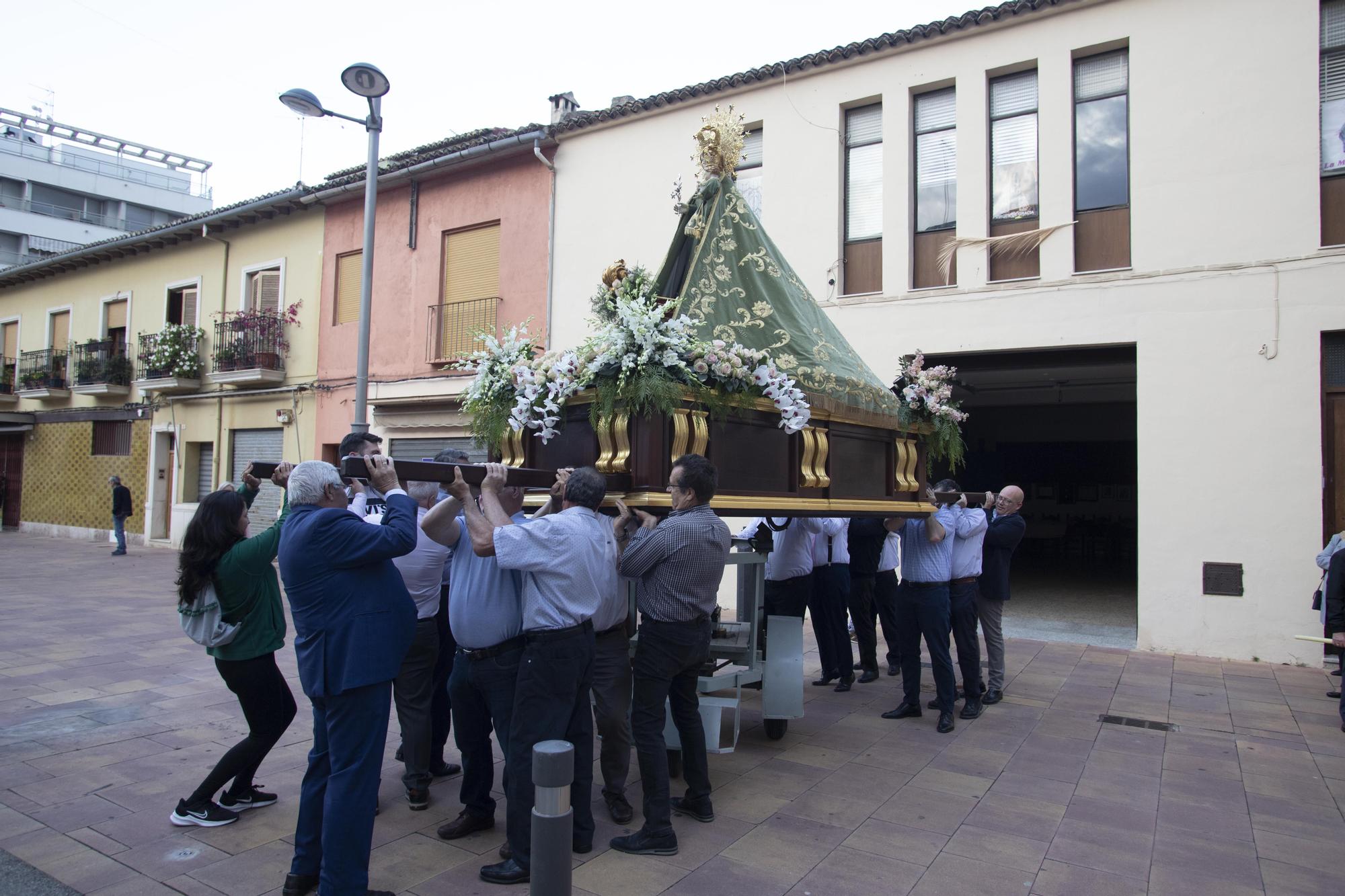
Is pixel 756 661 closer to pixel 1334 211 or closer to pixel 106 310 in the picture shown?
pixel 1334 211

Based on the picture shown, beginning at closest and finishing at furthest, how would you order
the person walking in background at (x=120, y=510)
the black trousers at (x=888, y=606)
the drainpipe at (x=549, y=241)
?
the black trousers at (x=888, y=606) → the drainpipe at (x=549, y=241) → the person walking in background at (x=120, y=510)

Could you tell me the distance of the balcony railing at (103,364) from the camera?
2036 cm

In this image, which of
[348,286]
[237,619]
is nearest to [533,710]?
[237,619]

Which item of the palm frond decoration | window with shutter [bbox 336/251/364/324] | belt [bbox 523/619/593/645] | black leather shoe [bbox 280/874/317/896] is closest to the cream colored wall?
the palm frond decoration

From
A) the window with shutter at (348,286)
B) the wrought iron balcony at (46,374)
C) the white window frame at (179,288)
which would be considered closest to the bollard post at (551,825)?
the window with shutter at (348,286)

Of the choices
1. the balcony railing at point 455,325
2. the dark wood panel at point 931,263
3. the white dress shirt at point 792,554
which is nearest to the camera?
the white dress shirt at point 792,554

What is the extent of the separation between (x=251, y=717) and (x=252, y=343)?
50.0ft

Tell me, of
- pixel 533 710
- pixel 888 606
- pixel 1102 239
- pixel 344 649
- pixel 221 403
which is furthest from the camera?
pixel 221 403

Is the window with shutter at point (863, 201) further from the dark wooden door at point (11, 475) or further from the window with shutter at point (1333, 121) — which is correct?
the dark wooden door at point (11, 475)

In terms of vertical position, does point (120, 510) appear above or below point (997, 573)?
below

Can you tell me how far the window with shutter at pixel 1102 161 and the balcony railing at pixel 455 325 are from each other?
8.80 m

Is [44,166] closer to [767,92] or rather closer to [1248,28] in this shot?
[767,92]

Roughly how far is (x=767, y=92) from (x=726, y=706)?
9.25 m

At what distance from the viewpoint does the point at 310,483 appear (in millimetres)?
3590
